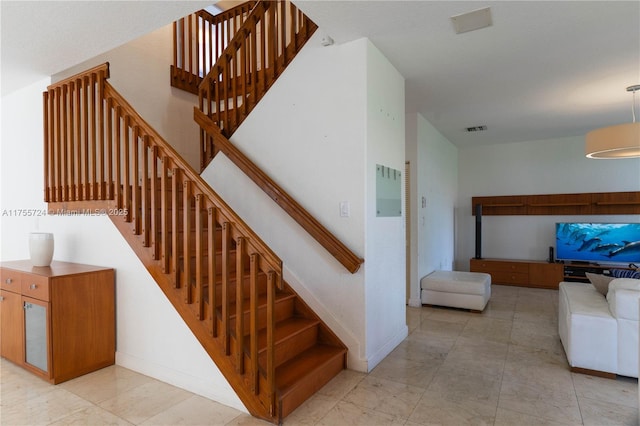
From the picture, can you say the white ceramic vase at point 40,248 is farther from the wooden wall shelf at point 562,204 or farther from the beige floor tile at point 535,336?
the wooden wall shelf at point 562,204

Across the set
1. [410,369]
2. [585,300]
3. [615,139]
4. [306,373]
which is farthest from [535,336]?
[306,373]

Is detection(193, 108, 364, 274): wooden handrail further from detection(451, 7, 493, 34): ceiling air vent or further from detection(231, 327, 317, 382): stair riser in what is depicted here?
detection(451, 7, 493, 34): ceiling air vent

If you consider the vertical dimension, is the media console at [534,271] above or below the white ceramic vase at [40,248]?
below

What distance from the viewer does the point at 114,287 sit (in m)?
3.12

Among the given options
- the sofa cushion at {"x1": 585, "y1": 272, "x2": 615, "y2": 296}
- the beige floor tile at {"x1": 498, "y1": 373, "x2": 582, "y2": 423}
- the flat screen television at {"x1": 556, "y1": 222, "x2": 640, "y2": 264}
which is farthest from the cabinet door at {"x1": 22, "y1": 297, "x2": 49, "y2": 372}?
the flat screen television at {"x1": 556, "y1": 222, "x2": 640, "y2": 264}

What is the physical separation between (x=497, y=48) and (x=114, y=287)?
385cm

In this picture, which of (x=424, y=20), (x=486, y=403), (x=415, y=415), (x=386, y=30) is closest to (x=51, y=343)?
(x=415, y=415)

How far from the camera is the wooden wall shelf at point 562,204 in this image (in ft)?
20.0

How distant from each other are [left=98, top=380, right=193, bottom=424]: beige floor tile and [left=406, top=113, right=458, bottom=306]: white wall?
11.1 ft

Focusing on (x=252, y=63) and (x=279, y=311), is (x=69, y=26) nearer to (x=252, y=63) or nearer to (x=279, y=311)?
(x=252, y=63)

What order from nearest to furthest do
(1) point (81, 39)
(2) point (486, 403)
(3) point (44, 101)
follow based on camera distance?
(2) point (486, 403), (1) point (81, 39), (3) point (44, 101)

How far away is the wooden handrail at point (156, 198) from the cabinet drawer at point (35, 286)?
743mm

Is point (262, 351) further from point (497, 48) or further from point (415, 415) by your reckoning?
point (497, 48)

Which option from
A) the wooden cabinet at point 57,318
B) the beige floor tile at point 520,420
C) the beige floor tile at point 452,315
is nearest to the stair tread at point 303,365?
the beige floor tile at point 520,420
